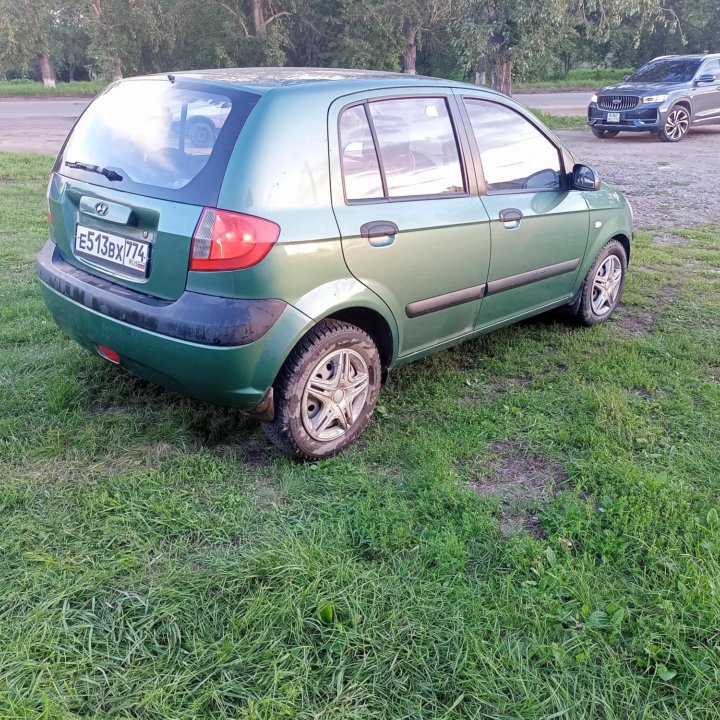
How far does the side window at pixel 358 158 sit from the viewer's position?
3034 mm

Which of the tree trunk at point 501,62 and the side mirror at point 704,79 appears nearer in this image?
the side mirror at point 704,79

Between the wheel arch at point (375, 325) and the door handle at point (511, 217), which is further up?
the door handle at point (511, 217)

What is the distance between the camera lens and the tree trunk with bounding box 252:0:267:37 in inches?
1045

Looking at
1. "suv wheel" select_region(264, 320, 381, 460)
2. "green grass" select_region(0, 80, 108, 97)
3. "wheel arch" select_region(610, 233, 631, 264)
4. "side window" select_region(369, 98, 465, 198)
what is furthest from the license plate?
"green grass" select_region(0, 80, 108, 97)

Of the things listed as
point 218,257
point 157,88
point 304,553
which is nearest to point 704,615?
point 304,553

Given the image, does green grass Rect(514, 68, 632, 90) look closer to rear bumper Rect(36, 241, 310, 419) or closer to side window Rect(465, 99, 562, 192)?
side window Rect(465, 99, 562, 192)

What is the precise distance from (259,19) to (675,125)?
18.2 metres

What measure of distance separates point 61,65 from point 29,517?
45.7 m

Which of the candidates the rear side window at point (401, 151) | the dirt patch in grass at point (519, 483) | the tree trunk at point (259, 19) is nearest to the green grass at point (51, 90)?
the tree trunk at point (259, 19)

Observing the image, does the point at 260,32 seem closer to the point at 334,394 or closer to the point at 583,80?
the point at 583,80

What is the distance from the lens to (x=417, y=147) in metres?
3.38

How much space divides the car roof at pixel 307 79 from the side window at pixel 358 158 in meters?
0.13

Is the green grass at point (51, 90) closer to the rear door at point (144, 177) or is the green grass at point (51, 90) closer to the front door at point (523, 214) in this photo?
the rear door at point (144, 177)

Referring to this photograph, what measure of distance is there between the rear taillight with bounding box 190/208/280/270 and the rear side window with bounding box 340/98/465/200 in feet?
1.74
